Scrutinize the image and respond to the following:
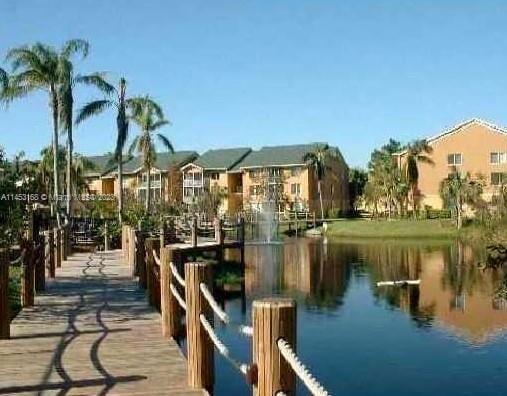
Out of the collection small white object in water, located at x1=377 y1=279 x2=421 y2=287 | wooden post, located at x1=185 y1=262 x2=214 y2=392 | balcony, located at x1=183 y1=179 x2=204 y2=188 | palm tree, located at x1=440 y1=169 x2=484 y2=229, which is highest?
balcony, located at x1=183 y1=179 x2=204 y2=188

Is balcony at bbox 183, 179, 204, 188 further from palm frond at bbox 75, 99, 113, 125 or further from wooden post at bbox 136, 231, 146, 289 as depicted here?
wooden post at bbox 136, 231, 146, 289

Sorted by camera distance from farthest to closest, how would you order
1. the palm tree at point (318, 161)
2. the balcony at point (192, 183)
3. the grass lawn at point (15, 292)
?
the balcony at point (192, 183) → the palm tree at point (318, 161) → the grass lawn at point (15, 292)

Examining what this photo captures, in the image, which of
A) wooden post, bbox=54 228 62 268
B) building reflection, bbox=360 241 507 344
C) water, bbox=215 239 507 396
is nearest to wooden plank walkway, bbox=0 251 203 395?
water, bbox=215 239 507 396

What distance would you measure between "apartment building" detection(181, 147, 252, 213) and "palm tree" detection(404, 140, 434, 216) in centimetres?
2066

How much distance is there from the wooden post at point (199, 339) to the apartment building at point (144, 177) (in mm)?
72375

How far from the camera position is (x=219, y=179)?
84.8 m

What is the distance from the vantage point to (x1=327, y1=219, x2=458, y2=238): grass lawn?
61.0m

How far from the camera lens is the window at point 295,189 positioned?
80.3 meters

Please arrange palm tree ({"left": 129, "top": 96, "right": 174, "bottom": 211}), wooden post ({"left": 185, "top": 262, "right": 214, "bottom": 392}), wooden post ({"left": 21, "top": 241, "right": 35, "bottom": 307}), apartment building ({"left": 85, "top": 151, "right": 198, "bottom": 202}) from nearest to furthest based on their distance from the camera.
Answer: wooden post ({"left": 185, "top": 262, "right": 214, "bottom": 392}) → wooden post ({"left": 21, "top": 241, "right": 35, "bottom": 307}) → palm tree ({"left": 129, "top": 96, "right": 174, "bottom": 211}) → apartment building ({"left": 85, "top": 151, "right": 198, "bottom": 202})

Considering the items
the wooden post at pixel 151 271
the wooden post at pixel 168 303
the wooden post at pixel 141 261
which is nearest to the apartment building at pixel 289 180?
the wooden post at pixel 141 261

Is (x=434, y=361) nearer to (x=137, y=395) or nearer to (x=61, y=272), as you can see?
(x=61, y=272)

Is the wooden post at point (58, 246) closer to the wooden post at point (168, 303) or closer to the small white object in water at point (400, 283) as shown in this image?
the wooden post at point (168, 303)

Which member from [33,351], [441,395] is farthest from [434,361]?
[33,351]

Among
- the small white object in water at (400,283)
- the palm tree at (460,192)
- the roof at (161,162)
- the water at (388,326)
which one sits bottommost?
the water at (388,326)
